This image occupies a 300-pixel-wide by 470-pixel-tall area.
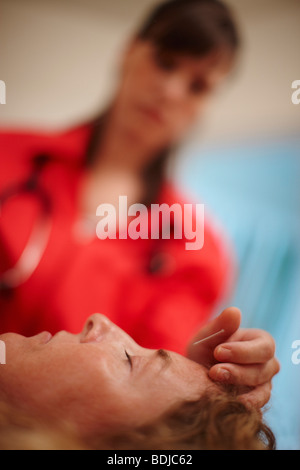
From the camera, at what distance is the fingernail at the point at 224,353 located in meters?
0.69

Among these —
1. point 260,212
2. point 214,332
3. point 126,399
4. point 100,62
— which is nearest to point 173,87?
point 100,62

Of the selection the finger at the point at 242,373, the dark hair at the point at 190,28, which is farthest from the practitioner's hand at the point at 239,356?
the dark hair at the point at 190,28

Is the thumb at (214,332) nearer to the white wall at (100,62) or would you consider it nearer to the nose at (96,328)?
the nose at (96,328)

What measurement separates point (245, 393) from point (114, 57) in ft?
2.11

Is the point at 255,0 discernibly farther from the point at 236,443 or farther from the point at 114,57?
the point at 236,443

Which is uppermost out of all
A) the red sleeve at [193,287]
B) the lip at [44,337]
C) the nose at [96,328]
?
the red sleeve at [193,287]

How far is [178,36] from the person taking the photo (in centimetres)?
80

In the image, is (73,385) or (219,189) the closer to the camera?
(73,385)

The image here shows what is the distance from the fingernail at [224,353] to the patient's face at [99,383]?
4 centimetres

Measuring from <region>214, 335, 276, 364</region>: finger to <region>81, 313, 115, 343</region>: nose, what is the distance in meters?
0.18

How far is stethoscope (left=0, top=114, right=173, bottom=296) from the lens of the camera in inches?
31.0

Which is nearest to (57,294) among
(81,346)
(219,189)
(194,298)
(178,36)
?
(81,346)

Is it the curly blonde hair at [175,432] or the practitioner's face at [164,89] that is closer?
the curly blonde hair at [175,432]

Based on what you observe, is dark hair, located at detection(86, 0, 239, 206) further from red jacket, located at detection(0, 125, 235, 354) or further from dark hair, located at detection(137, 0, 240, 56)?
red jacket, located at detection(0, 125, 235, 354)
